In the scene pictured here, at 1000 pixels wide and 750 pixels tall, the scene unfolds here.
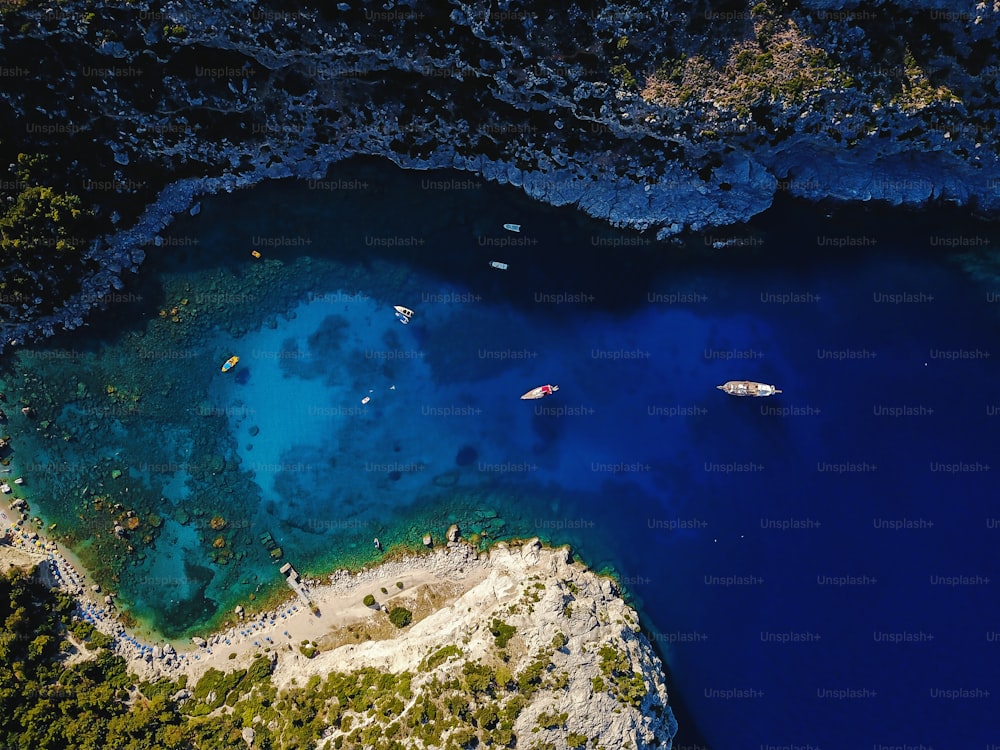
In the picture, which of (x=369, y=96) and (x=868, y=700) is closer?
(x=369, y=96)

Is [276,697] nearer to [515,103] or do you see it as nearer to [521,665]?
[521,665]

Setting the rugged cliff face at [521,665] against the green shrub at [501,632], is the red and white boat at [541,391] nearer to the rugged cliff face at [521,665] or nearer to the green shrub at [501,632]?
the rugged cliff face at [521,665]

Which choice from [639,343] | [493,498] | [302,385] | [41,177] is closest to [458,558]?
[493,498]

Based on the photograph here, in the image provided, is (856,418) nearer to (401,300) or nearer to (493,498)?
(493,498)

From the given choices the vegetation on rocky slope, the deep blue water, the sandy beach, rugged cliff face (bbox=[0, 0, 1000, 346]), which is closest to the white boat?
the deep blue water

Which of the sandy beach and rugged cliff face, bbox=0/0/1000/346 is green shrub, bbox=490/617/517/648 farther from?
rugged cliff face, bbox=0/0/1000/346

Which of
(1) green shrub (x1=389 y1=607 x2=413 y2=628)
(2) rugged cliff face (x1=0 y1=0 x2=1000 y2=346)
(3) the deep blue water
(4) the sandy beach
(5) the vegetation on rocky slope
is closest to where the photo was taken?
(2) rugged cliff face (x1=0 y1=0 x2=1000 y2=346)

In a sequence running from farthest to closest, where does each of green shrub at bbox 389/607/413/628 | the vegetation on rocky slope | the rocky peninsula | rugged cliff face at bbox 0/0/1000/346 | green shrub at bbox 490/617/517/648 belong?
1. green shrub at bbox 389/607/413/628
2. green shrub at bbox 490/617/517/648
3. the rocky peninsula
4. the vegetation on rocky slope
5. rugged cliff face at bbox 0/0/1000/346
